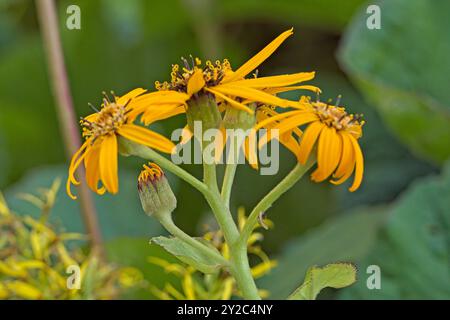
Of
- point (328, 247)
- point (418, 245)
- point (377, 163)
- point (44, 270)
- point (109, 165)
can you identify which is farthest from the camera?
point (377, 163)

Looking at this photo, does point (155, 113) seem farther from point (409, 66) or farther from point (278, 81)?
point (409, 66)

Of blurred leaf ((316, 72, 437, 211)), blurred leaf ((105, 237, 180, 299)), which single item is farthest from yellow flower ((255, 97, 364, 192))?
blurred leaf ((316, 72, 437, 211))

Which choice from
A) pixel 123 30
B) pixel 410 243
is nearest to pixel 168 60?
pixel 123 30

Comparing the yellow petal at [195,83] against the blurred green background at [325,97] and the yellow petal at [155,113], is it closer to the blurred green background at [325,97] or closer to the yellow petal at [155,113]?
the yellow petal at [155,113]

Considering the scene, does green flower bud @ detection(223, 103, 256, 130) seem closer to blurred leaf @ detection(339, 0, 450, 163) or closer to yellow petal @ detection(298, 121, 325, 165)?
yellow petal @ detection(298, 121, 325, 165)

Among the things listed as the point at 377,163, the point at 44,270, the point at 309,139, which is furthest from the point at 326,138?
the point at 377,163

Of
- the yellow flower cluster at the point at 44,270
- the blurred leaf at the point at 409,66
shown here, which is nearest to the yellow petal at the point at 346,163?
the yellow flower cluster at the point at 44,270
